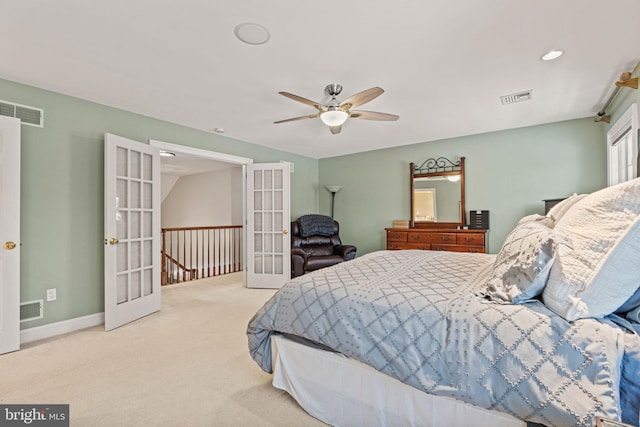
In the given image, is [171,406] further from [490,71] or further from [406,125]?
[406,125]

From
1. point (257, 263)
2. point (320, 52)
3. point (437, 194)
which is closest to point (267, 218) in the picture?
point (257, 263)

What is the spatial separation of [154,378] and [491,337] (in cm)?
220

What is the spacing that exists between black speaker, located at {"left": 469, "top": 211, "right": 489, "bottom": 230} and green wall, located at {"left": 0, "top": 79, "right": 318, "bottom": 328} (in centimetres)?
486

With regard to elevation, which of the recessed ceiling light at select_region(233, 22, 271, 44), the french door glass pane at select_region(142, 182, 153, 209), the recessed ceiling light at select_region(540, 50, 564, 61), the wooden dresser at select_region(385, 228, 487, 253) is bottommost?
the wooden dresser at select_region(385, 228, 487, 253)

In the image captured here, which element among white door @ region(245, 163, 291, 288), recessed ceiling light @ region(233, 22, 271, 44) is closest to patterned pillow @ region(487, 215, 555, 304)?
recessed ceiling light @ region(233, 22, 271, 44)

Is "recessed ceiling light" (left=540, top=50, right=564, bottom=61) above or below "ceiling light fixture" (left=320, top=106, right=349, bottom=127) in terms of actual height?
above

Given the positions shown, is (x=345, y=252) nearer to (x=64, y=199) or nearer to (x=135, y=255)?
(x=135, y=255)

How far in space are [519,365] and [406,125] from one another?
11.7ft

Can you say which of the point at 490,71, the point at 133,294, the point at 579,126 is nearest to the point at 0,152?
the point at 133,294

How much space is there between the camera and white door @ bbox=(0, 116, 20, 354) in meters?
2.49

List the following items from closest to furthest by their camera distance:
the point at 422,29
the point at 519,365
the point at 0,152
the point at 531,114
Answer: the point at 519,365
the point at 422,29
the point at 0,152
the point at 531,114

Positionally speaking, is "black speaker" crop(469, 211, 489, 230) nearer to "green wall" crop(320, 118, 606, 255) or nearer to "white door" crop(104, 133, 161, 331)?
"green wall" crop(320, 118, 606, 255)

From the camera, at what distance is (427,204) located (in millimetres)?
5082

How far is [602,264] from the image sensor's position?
109 centimetres
